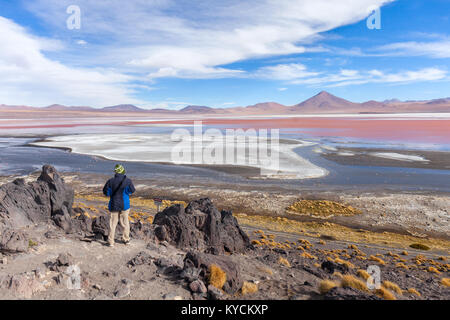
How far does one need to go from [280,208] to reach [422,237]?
8.83m

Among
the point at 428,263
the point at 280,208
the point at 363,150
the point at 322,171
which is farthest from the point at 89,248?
the point at 363,150

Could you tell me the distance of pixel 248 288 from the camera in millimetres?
6566

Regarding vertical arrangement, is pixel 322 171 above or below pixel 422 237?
above

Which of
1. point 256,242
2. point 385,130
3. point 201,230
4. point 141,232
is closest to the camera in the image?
point 141,232

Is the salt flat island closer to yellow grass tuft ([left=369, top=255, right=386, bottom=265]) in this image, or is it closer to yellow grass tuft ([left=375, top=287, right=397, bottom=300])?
yellow grass tuft ([left=369, top=255, right=386, bottom=265])

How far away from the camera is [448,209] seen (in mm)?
20969

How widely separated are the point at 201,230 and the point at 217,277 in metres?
5.06

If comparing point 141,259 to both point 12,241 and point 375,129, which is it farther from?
point 375,129

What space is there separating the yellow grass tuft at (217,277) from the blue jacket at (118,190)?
2634 millimetres

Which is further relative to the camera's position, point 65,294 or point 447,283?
point 447,283

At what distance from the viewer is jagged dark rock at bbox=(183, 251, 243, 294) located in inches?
254

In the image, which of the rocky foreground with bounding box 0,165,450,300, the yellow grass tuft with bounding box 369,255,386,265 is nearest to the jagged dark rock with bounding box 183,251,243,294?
the rocky foreground with bounding box 0,165,450,300

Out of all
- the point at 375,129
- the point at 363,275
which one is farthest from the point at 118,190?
the point at 375,129
